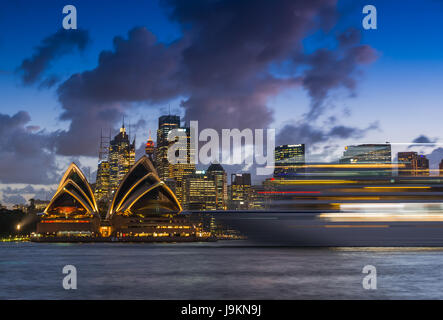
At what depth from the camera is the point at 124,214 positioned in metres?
104

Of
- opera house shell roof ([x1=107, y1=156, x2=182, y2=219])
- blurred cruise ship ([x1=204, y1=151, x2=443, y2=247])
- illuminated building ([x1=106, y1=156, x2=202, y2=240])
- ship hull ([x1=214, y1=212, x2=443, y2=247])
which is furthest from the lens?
illuminated building ([x1=106, y1=156, x2=202, y2=240])

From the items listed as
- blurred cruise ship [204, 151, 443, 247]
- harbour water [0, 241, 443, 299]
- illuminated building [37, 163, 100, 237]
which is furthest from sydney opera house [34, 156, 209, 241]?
harbour water [0, 241, 443, 299]

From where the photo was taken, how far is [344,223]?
33.2 metres

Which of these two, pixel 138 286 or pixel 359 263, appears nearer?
pixel 138 286

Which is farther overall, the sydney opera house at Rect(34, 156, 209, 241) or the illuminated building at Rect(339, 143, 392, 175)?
the sydney opera house at Rect(34, 156, 209, 241)

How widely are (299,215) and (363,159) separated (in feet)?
27.7

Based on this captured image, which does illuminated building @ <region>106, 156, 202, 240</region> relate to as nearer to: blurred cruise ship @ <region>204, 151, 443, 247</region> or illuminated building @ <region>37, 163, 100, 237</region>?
illuminated building @ <region>37, 163, 100, 237</region>

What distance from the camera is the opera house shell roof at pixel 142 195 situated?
99.4 m

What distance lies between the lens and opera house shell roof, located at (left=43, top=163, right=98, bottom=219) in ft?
340

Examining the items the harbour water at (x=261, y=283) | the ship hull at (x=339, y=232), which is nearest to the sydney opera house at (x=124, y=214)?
the ship hull at (x=339, y=232)

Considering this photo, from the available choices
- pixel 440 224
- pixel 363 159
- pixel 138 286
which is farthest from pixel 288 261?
pixel 363 159

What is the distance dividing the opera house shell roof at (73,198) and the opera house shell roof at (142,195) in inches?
228

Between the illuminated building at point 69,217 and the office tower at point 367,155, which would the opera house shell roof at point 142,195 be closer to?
the illuminated building at point 69,217
